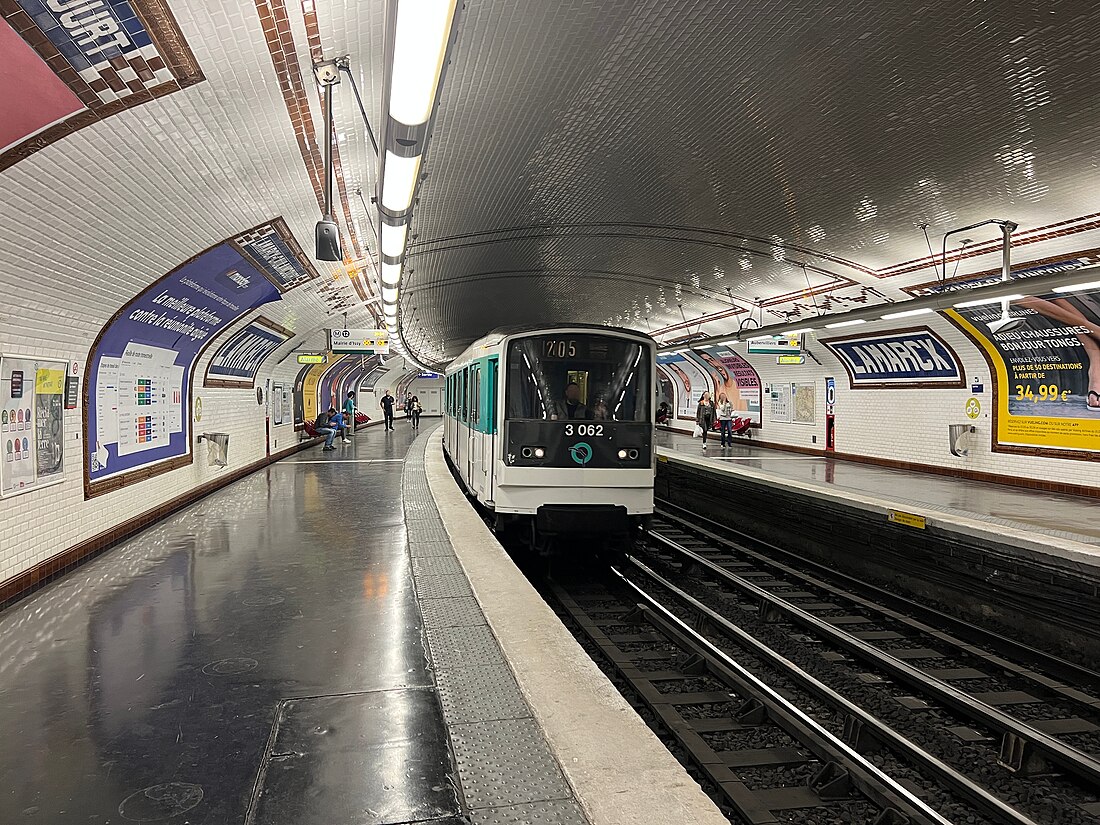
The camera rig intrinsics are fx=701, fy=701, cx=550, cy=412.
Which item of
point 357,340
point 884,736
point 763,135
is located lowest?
point 884,736

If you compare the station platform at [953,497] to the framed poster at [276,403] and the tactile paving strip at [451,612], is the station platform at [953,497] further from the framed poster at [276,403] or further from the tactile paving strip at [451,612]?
the framed poster at [276,403]

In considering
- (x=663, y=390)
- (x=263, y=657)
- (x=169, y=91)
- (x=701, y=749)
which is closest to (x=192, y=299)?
(x=169, y=91)

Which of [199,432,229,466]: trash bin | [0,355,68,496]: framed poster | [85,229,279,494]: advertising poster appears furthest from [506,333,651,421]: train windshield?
[199,432,229,466]: trash bin

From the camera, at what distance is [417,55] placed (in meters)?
2.30

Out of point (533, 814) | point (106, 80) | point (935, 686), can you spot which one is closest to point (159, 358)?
point (106, 80)

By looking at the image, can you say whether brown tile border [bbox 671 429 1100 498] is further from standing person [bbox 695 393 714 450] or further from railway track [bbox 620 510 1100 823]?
railway track [bbox 620 510 1100 823]

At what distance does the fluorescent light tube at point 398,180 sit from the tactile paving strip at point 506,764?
A: 263cm

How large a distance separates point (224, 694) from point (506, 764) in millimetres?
1794

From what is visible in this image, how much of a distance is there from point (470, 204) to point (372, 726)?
5.92 metres

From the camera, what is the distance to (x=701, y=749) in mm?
4094

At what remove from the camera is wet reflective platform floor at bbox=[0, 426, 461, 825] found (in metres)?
2.67

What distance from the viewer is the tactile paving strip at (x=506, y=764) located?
2.47m

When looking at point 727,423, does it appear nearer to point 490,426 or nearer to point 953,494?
point 953,494

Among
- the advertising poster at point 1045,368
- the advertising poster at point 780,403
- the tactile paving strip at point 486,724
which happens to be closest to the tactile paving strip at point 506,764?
the tactile paving strip at point 486,724
